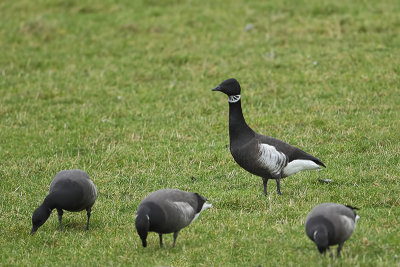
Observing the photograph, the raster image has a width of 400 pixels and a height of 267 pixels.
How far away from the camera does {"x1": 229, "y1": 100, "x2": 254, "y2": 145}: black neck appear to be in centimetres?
1090

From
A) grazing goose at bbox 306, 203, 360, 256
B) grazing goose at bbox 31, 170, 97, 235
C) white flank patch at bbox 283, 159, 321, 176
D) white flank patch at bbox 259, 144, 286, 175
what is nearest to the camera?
grazing goose at bbox 306, 203, 360, 256

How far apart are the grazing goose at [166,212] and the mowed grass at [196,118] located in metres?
0.40

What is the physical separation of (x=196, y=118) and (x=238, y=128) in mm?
5546

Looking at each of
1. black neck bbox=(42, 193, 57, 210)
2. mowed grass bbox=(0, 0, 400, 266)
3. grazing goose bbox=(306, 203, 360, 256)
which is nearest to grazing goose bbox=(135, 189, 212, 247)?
mowed grass bbox=(0, 0, 400, 266)

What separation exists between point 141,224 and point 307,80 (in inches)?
452

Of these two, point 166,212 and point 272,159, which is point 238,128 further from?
point 166,212

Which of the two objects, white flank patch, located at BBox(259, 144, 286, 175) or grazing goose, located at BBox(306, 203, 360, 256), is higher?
grazing goose, located at BBox(306, 203, 360, 256)

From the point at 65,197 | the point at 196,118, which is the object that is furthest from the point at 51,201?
the point at 196,118

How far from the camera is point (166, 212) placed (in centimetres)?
828

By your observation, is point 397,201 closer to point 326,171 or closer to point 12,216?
point 326,171

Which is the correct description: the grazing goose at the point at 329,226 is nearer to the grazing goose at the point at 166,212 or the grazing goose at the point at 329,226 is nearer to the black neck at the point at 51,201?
the grazing goose at the point at 166,212

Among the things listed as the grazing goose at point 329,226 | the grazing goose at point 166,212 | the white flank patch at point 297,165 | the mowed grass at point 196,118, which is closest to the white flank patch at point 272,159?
the white flank patch at point 297,165

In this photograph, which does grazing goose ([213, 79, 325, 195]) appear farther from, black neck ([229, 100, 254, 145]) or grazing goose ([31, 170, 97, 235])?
grazing goose ([31, 170, 97, 235])

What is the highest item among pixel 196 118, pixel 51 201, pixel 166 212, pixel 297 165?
pixel 166 212
